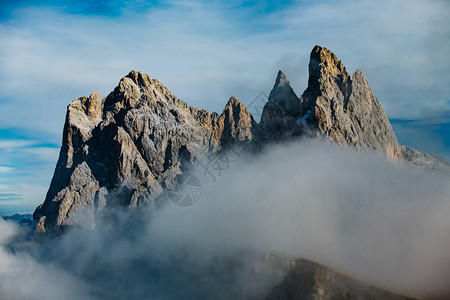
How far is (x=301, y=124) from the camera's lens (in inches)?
7815

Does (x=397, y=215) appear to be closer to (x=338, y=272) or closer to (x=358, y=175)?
(x=358, y=175)

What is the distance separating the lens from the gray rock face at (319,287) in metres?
120

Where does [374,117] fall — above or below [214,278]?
above

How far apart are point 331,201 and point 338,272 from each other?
2268 inches

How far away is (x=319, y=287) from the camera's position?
122 metres

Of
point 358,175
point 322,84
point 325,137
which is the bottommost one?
point 358,175

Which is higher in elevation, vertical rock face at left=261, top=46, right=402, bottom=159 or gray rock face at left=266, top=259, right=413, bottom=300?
vertical rock face at left=261, top=46, right=402, bottom=159

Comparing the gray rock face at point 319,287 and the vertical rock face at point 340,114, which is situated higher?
the vertical rock face at point 340,114

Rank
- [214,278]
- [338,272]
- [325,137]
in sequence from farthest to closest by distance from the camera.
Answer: [325,137] < [214,278] < [338,272]

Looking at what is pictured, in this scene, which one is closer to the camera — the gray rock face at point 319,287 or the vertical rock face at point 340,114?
the gray rock face at point 319,287

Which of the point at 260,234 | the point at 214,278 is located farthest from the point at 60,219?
the point at 260,234

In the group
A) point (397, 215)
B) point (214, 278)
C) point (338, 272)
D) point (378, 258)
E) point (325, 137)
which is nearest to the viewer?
point (338, 272)

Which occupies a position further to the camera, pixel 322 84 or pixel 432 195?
pixel 322 84

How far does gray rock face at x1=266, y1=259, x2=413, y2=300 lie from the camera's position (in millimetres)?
120306
